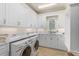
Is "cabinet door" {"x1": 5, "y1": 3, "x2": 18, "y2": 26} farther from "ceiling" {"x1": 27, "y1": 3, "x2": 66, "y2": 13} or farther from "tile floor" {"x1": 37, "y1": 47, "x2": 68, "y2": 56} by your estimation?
"tile floor" {"x1": 37, "y1": 47, "x2": 68, "y2": 56}

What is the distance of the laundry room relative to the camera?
3.97ft

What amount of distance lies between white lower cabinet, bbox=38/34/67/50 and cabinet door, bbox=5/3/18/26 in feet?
1.39

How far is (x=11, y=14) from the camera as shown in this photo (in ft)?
3.91

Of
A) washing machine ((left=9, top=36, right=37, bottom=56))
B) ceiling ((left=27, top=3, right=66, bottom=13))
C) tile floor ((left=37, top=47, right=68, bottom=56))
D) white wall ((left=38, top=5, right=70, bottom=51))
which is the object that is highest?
ceiling ((left=27, top=3, right=66, bottom=13))

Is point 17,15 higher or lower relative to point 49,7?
lower

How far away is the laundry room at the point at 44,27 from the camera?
3.97 feet

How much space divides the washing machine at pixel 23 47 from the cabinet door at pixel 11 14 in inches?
10.6

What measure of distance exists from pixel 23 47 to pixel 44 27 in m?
0.41

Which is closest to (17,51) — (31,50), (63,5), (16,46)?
(16,46)

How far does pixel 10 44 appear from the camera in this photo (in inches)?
43.3

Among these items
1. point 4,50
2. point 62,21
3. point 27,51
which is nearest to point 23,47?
point 27,51

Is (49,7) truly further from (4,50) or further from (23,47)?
(4,50)

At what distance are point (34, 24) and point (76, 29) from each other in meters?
0.61

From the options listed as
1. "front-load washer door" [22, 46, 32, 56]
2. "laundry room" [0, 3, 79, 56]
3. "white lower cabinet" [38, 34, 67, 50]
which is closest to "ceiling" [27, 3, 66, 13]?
"laundry room" [0, 3, 79, 56]
